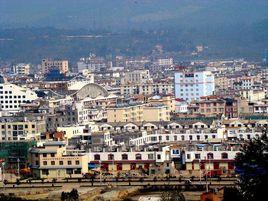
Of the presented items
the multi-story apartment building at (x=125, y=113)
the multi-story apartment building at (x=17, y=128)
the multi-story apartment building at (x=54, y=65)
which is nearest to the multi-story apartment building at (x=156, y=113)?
the multi-story apartment building at (x=125, y=113)

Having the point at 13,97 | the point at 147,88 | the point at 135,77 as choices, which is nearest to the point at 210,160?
the point at 13,97

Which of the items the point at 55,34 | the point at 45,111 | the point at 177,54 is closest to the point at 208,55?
the point at 177,54

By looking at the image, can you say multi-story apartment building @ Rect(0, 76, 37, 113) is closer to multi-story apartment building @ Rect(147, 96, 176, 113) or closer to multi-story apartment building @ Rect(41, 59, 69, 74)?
multi-story apartment building @ Rect(147, 96, 176, 113)

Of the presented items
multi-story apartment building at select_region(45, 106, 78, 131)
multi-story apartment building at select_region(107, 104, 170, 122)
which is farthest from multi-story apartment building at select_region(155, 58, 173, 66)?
multi-story apartment building at select_region(45, 106, 78, 131)

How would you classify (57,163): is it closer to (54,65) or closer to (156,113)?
(156,113)

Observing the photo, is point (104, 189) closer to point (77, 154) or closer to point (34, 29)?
point (77, 154)
